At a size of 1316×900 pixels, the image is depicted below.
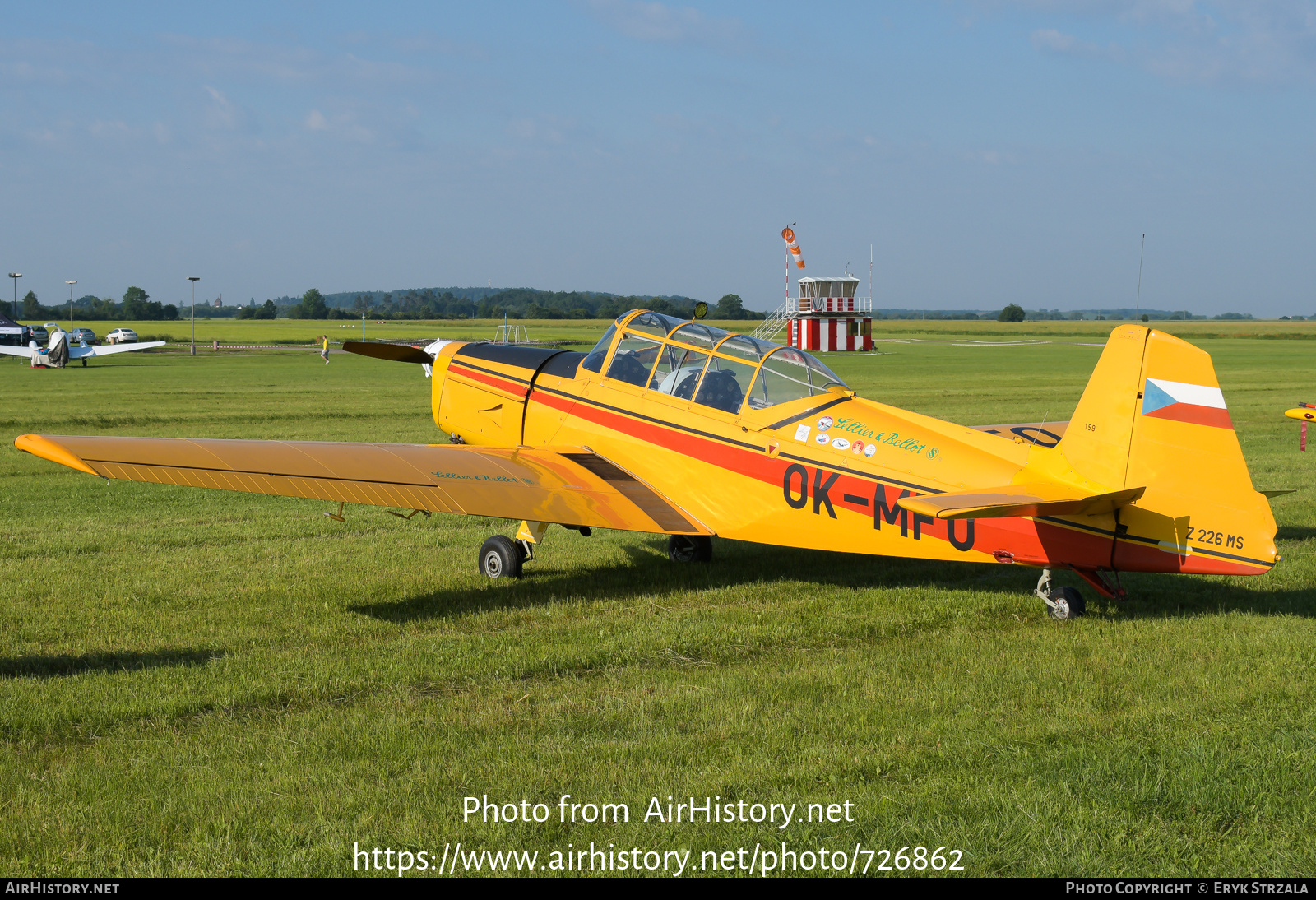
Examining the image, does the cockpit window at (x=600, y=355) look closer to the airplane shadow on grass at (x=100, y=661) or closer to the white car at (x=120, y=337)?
the airplane shadow on grass at (x=100, y=661)

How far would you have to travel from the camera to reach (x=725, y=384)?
8.34 metres

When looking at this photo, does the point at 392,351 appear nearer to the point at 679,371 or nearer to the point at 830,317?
the point at 679,371

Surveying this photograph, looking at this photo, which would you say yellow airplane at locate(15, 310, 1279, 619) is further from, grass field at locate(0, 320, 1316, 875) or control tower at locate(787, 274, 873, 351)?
control tower at locate(787, 274, 873, 351)

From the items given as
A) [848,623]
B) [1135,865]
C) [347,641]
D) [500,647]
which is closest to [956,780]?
[1135,865]

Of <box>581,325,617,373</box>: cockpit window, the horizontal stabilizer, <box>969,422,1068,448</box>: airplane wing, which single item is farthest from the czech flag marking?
<box>581,325,617,373</box>: cockpit window

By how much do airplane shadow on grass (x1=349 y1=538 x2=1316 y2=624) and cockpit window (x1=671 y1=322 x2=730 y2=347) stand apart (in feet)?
6.69

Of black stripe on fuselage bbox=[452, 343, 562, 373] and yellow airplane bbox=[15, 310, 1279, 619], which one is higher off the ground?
black stripe on fuselage bbox=[452, 343, 562, 373]

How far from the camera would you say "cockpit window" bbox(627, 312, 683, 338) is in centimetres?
899

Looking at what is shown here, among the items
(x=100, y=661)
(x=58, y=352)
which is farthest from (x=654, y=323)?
(x=58, y=352)

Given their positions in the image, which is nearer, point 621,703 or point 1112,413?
point 621,703

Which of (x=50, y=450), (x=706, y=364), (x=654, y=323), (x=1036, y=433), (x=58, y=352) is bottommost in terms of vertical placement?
(x=50, y=450)

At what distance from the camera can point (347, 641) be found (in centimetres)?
670

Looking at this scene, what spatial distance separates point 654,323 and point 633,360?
38 centimetres

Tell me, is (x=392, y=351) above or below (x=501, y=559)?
above
